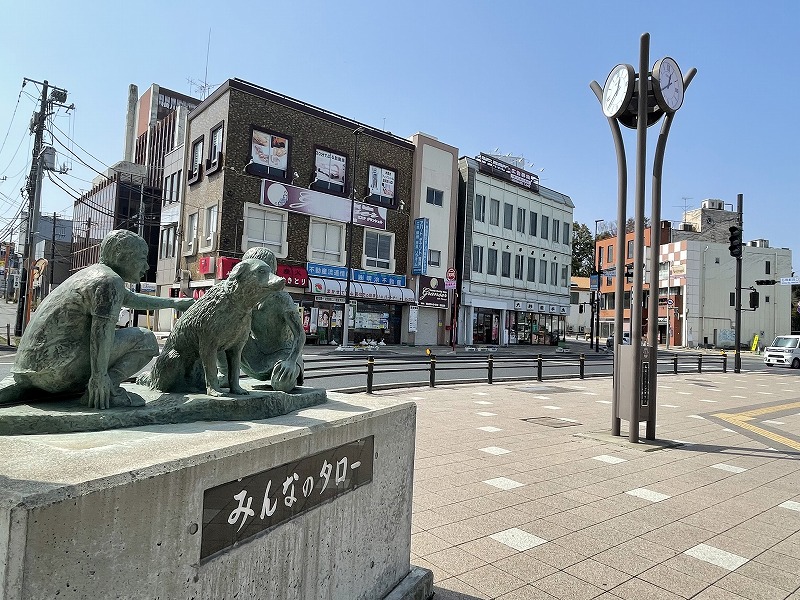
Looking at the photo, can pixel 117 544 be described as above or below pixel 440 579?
above

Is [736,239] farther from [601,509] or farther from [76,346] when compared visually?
[76,346]

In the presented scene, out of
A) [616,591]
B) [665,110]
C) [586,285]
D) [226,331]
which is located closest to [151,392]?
[226,331]

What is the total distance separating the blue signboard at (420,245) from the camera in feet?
109

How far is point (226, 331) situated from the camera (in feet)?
9.17

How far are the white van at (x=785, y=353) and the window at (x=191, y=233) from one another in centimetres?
3221

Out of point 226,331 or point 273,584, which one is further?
point 226,331

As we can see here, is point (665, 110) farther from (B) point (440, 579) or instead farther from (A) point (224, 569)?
(A) point (224, 569)

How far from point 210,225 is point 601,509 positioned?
2580 cm

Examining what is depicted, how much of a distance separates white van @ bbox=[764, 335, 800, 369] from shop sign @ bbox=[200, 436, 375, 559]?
33.6 m

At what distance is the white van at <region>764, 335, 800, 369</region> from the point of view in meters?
28.8

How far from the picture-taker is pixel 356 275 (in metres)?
30.4

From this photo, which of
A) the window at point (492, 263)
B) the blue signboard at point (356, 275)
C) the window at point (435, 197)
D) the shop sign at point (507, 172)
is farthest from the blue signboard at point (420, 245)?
the shop sign at point (507, 172)

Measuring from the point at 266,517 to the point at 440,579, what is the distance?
183 centimetres

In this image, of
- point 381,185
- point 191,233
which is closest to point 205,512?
point 191,233
